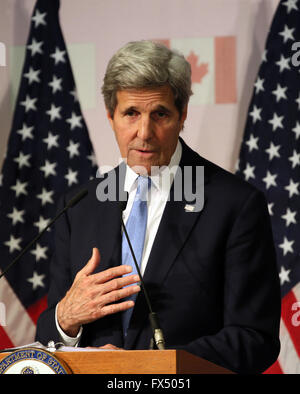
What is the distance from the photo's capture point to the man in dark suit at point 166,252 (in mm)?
2383

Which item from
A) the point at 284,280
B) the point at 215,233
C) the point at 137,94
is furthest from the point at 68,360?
the point at 284,280

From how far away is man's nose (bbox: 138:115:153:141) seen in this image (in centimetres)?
271

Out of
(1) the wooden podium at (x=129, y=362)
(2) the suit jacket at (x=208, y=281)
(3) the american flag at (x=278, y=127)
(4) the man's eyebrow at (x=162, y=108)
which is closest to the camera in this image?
(1) the wooden podium at (x=129, y=362)

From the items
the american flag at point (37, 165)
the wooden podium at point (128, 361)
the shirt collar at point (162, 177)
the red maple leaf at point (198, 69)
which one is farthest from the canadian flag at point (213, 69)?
the wooden podium at point (128, 361)

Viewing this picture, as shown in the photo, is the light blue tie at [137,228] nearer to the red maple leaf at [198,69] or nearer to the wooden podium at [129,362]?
the wooden podium at [129,362]

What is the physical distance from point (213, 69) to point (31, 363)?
2.74m

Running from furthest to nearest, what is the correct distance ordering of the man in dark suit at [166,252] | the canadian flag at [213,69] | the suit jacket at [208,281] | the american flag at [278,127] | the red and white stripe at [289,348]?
1. the canadian flag at [213,69]
2. the american flag at [278,127]
3. the red and white stripe at [289,348]
4. the suit jacket at [208,281]
5. the man in dark suit at [166,252]

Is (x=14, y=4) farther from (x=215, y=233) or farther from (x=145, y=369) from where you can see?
(x=145, y=369)

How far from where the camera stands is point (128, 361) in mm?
1715

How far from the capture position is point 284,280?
3.97 meters

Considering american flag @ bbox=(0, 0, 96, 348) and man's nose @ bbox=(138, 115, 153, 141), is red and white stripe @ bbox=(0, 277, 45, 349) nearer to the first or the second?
american flag @ bbox=(0, 0, 96, 348)

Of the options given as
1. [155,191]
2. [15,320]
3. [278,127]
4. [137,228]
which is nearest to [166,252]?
[137,228]

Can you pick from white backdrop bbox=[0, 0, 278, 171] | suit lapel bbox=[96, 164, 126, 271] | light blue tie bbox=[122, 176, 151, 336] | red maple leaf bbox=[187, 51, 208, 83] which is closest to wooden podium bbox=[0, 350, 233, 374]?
light blue tie bbox=[122, 176, 151, 336]
